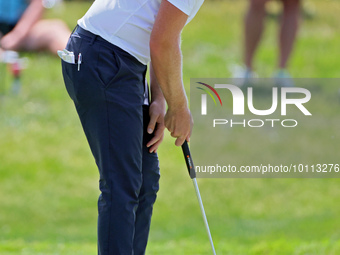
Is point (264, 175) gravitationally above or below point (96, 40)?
below

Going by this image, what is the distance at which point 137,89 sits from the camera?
87.5 inches

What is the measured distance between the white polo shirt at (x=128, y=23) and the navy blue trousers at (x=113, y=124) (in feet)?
0.10

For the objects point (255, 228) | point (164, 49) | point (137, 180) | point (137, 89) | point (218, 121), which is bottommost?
point (255, 228)

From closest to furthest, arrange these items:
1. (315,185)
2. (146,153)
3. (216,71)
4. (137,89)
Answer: (137,89)
(146,153)
(315,185)
(216,71)

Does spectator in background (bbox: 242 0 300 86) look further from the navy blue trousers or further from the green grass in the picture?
the navy blue trousers

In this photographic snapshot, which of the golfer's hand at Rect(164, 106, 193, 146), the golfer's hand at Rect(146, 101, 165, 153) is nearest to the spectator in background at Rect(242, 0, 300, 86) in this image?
the golfer's hand at Rect(146, 101, 165, 153)

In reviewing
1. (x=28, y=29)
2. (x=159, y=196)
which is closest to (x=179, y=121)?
(x=159, y=196)

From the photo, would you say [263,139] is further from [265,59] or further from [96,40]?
[96,40]

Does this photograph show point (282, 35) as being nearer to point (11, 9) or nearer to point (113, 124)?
point (11, 9)

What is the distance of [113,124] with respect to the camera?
7.12 ft

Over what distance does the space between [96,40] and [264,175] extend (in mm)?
3721

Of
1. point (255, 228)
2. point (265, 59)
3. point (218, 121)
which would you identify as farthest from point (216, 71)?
point (255, 228)

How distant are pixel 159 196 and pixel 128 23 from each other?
3.48m

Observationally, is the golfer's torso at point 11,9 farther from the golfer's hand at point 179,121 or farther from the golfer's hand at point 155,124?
the golfer's hand at point 179,121
